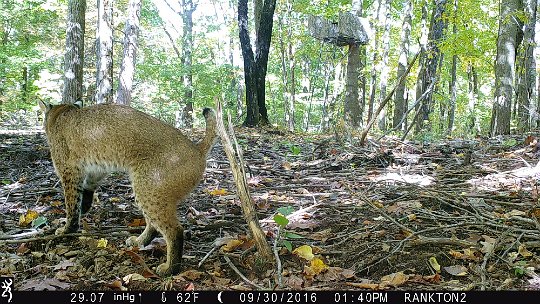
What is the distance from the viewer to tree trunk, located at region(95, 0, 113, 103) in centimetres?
1044

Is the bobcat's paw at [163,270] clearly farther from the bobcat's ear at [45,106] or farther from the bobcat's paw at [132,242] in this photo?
the bobcat's ear at [45,106]

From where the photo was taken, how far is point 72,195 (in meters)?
4.43

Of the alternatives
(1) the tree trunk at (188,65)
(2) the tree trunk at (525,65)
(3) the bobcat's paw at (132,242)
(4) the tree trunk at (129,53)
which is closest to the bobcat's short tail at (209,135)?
→ (3) the bobcat's paw at (132,242)

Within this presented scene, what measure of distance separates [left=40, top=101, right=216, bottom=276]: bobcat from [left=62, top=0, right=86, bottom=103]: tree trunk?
4695mm

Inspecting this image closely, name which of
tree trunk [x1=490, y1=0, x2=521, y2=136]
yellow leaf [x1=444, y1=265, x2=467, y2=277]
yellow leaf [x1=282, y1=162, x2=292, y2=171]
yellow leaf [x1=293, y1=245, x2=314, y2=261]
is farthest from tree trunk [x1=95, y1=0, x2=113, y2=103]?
yellow leaf [x1=444, y1=265, x2=467, y2=277]

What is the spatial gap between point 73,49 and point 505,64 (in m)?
9.47

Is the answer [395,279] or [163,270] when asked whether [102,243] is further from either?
[395,279]

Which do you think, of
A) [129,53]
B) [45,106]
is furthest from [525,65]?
[45,106]

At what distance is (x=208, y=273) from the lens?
3.51 meters

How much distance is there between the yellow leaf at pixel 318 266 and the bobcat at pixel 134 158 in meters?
1.09

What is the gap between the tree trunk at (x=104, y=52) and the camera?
10442 mm

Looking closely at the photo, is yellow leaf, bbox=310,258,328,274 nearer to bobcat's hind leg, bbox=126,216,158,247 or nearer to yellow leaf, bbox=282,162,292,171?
bobcat's hind leg, bbox=126,216,158,247

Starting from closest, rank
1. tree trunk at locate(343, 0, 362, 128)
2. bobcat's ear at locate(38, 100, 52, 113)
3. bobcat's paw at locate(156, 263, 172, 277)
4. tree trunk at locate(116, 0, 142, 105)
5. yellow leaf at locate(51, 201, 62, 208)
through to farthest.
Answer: bobcat's paw at locate(156, 263, 172, 277) → bobcat's ear at locate(38, 100, 52, 113) → yellow leaf at locate(51, 201, 62, 208) → tree trunk at locate(116, 0, 142, 105) → tree trunk at locate(343, 0, 362, 128)

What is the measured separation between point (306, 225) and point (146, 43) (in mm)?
29427
